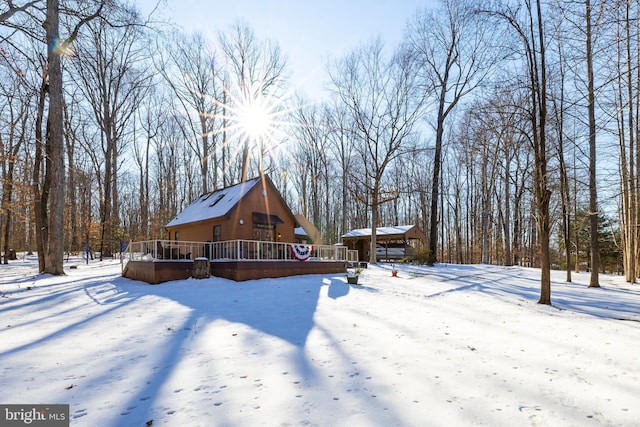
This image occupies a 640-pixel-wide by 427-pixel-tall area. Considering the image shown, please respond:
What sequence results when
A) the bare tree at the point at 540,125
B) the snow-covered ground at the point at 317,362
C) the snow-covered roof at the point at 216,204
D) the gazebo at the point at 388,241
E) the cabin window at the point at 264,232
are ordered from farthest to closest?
the gazebo at the point at 388,241
the cabin window at the point at 264,232
the snow-covered roof at the point at 216,204
the bare tree at the point at 540,125
the snow-covered ground at the point at 317,362

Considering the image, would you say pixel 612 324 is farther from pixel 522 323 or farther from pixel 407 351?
pixel 407 351

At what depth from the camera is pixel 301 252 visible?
1427 centimetres

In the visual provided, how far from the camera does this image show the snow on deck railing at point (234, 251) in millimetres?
12734

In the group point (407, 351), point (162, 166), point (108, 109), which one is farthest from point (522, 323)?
point (162, 166)

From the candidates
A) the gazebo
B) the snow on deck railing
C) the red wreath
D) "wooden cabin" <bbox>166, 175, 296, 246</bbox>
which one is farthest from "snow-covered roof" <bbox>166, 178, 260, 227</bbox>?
the gazebo

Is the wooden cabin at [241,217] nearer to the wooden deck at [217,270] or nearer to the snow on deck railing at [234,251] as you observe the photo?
the snow on deck railing at [234,251]

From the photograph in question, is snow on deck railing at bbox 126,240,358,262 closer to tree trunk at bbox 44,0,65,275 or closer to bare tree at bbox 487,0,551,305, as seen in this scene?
tree trunk at bbox 44,0,65,275

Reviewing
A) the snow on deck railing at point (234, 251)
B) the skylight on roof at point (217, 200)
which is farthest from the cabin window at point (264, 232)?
the skylight on roof at point (217, 200)

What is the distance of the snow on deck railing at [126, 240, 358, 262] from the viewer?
12734 mm

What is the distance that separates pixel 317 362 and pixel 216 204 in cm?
1384

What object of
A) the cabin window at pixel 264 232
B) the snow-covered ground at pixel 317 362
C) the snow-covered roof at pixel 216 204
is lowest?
the snow-covered ground at pixel 317 362

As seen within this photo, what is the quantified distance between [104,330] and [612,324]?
382 inches

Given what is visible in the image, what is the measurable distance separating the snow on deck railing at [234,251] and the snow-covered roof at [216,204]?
5.14 ft

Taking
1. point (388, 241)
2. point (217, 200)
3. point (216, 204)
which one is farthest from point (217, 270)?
point (388, 241)
